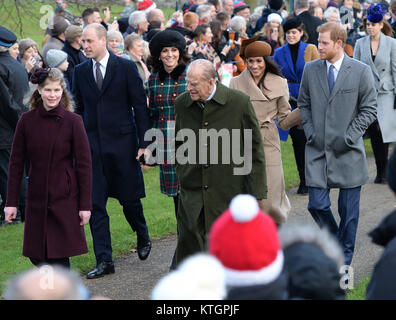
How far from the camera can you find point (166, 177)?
7512mm

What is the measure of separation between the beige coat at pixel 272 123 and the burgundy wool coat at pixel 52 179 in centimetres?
192

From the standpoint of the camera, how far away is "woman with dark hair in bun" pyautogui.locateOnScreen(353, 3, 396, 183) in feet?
33.6

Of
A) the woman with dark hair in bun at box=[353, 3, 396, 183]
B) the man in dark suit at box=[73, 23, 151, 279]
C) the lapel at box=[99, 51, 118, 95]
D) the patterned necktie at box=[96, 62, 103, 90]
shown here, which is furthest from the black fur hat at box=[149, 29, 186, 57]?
the woman with dark hair in bun at box=[353, 3, 396, 183]

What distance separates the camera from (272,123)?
24.5ft

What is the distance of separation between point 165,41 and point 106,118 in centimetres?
92

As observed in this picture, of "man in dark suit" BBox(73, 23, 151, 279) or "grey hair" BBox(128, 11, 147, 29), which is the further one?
"grey hair" BBox(128, 11, 147, 29)

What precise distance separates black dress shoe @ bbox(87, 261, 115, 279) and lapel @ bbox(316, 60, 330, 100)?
8.22ft

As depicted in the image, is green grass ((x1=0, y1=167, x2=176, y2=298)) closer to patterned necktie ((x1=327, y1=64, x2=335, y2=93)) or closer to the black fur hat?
the black fur hat

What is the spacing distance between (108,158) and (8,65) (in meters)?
2.58

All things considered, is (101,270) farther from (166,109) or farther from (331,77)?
(331,77)

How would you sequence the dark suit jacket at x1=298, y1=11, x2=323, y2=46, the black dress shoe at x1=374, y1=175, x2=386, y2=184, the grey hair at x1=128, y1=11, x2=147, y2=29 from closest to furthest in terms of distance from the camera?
1. the black dress shoe at x1=374, y1=175, x2=386, y2=184
2. the grey hair at x1=128, y1=11, x2=147, y2=29
3. the dark suit jacket at x1=298, y1=11, x2=323, y2=46

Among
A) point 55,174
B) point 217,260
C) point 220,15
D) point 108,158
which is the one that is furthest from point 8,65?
point 217,260

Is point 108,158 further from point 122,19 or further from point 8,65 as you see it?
point 122,19
